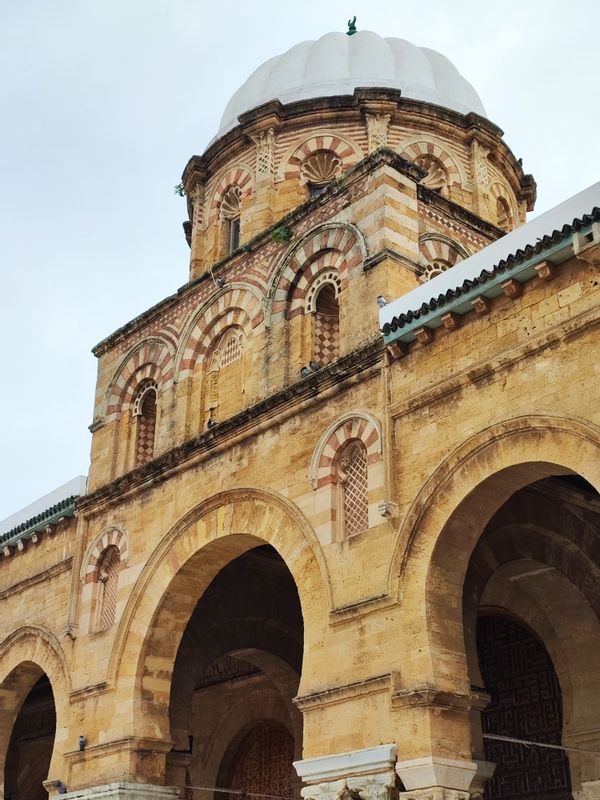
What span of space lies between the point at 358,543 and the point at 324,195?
4807 mm

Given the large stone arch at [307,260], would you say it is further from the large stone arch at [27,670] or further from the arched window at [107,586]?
the large stone arch at [27,670]

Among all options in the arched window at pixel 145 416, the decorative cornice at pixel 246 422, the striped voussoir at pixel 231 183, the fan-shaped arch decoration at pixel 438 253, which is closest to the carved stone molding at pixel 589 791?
the decorative cornice at pixel 246 422

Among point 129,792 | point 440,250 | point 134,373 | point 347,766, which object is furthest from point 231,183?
point 347,766

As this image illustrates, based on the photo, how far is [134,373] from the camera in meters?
15.4

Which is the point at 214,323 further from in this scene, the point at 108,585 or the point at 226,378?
the point at 108,585

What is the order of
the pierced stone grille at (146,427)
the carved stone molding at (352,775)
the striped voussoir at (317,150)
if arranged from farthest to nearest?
the striped voussoir at (317,150)
the pierced stone grille at (146,427)
the carved stone molding at (352,775)

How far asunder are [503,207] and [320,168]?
319cm

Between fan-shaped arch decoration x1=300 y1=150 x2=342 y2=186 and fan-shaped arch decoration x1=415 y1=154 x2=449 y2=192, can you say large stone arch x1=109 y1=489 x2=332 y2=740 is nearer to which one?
fan-shaped arch decoration x1=300 y1=150 x2=342 y2=186

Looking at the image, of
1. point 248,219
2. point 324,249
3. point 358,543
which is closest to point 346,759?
point 358,543

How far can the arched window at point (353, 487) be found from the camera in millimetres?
10562

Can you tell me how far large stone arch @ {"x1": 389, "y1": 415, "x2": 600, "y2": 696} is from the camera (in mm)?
9109

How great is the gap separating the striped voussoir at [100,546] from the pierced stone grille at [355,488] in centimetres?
405

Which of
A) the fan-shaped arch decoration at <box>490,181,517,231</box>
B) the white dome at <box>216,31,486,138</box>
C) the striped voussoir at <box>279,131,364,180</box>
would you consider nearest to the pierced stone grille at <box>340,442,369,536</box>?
the striped voussoir at <box>279,131,364,180</box>

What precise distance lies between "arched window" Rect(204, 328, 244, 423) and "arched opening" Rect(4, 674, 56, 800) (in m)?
8.13
